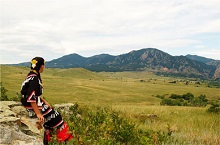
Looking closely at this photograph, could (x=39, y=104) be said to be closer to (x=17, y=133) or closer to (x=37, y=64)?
(x=37, y=64)

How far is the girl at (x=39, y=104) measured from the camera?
24.9 feet

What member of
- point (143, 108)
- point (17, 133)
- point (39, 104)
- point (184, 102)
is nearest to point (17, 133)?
point (17, 133)

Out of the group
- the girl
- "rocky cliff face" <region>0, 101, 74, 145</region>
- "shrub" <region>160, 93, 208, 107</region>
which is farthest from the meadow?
"shrub" <region>160, 93, 208, 107</region>

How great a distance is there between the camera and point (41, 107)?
313 inches

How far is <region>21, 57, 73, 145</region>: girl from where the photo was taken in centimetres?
760

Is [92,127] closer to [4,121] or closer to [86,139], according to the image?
[86,139]

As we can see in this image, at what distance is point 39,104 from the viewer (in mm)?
7863

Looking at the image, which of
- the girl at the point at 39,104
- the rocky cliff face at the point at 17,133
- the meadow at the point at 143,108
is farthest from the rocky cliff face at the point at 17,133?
the meadow at the point at 143,108

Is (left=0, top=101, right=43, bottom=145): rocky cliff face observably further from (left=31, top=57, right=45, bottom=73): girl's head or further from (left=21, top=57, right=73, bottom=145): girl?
(left=31, top=57, right=45, bottom=73): girl's head

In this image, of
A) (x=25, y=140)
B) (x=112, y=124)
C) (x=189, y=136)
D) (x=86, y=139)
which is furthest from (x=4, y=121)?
(x=189, y=136)

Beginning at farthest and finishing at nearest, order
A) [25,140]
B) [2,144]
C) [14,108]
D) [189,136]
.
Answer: [14,108] < [189,136] < [25,140] < [2,144]

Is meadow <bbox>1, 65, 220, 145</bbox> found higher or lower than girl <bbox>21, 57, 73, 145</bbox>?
lower

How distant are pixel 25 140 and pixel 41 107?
138 cm

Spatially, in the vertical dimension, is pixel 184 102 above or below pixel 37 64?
below
